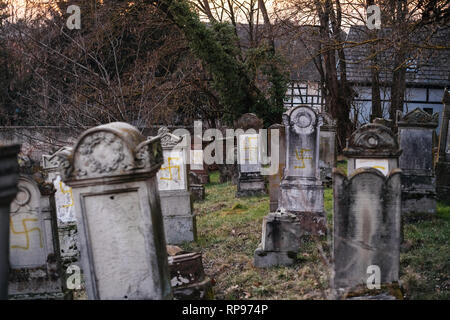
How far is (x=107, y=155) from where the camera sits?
13.9ft

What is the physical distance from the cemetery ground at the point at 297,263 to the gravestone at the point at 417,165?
0.39m

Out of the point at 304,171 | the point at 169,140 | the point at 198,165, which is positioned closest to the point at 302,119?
the point at 304,171

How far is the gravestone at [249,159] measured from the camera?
40.5ft

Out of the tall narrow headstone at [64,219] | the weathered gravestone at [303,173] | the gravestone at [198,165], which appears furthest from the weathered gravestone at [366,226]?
the gravestone at [198,165]

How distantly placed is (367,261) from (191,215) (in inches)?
174

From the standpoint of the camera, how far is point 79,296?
5.98m

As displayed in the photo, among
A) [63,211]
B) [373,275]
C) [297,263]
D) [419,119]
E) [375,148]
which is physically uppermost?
[419,119]

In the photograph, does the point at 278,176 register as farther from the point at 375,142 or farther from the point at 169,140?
the point at 375,142

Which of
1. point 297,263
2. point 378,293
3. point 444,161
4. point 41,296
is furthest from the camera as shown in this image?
point 444,161

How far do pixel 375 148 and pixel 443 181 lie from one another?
4.31 metres

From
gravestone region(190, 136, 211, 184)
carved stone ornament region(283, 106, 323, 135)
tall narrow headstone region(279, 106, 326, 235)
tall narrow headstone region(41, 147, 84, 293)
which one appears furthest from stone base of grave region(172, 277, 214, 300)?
gravestone region(190, 136, 211, 184)

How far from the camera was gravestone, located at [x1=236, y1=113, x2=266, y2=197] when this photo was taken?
40.5 feet

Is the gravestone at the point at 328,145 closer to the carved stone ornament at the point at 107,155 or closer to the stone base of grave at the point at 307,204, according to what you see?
the stone base of grave at the point at 307,204
